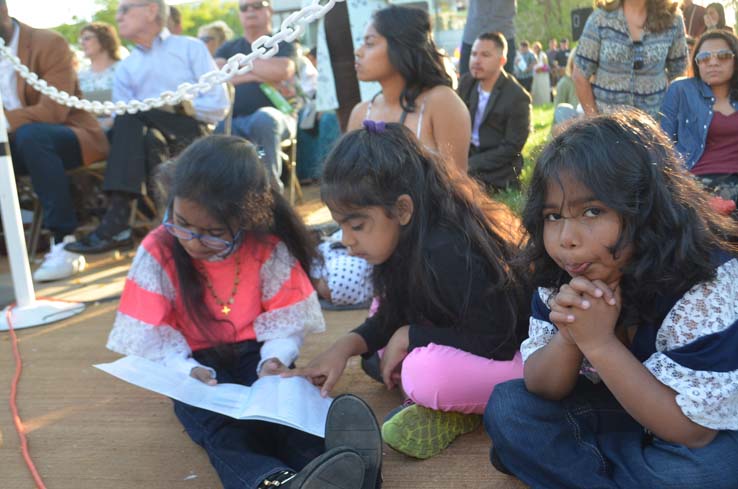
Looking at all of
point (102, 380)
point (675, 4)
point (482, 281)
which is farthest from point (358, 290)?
point (675, 4)

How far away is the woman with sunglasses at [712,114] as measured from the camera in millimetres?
3775

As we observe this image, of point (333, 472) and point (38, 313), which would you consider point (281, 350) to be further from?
point (38, 313)

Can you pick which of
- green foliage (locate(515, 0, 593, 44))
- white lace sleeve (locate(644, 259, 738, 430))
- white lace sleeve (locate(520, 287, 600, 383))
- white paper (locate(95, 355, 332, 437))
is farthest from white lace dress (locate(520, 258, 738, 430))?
green foliage (locate(515, 0, 593, 44))

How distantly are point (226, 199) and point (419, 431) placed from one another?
0.80 metres

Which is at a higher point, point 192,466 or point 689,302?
point 689,302

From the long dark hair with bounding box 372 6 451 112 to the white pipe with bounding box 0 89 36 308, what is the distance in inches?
63.8

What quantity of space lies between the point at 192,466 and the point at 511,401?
0.88 meters

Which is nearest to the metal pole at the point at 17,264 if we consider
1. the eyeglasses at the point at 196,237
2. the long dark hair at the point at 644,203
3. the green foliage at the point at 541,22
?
the eyeglasses at the point at 196,237

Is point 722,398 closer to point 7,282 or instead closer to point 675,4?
point 675,4

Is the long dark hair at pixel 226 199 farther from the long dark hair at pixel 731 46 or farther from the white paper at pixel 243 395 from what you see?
the long dark hair at pixel 731 46

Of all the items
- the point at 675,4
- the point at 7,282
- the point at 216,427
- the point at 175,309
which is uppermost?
the point at 675,4

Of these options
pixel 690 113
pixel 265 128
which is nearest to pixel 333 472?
pixel 690 113

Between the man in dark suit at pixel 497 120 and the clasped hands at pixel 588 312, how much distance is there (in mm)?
3654

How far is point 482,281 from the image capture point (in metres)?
2.06
